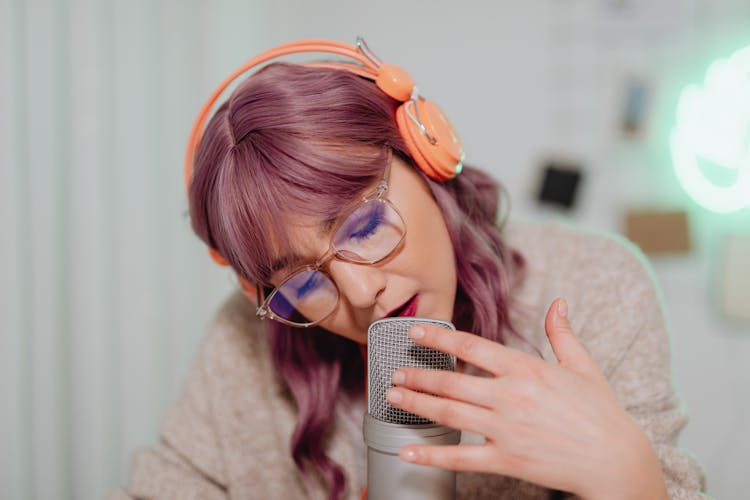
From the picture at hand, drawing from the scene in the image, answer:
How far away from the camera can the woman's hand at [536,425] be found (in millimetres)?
594

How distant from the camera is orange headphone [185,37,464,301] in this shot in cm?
87

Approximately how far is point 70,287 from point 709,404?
1.67 m

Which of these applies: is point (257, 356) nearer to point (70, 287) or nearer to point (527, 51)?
point (70, 287)

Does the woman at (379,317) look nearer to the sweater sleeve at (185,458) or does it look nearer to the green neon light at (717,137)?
the sweater sleeve at (185,458)

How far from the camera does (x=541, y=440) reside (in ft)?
1.95

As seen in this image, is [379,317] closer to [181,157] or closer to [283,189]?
[283,189]

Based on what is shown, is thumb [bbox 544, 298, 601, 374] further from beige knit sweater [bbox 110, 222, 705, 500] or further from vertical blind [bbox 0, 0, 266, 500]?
vertical blind [bbox 0, 0, 266, 500]

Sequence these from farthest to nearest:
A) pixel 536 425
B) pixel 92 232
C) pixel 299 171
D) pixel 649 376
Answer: pixel 92 232 → pixel 649 376 → pixel 299 171 → pixel 536 425

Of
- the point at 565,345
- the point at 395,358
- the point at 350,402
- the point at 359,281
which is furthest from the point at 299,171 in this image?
the point at 350,402

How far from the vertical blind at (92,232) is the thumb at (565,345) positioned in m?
1.03

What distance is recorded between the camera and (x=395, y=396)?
0.63 m

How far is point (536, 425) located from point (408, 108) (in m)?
0.47

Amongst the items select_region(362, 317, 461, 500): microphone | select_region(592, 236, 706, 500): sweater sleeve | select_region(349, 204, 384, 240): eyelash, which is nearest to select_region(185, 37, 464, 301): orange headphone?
select_region(349, 204, 384, 240): eyelash

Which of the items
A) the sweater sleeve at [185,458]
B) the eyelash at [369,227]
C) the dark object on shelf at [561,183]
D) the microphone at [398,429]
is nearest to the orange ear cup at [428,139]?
the eyelash at [369,227]
